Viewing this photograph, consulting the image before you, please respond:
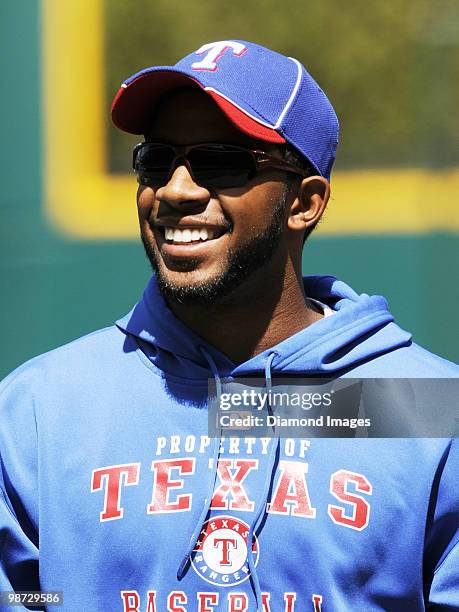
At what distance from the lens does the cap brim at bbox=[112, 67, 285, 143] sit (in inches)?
87.8

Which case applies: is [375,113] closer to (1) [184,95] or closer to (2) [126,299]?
(2) [126,299]

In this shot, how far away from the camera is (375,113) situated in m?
4.26

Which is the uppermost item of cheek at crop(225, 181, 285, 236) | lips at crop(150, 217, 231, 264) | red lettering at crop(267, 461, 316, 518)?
cheek at crop(225, 181, 285, 236)

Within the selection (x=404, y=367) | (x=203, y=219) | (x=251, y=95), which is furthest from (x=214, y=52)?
(x=404, y=367)

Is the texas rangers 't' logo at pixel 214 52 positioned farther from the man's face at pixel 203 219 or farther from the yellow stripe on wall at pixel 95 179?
the yellow stripe on wall at pixel 95 179

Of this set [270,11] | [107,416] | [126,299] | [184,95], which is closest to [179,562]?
[107,416]

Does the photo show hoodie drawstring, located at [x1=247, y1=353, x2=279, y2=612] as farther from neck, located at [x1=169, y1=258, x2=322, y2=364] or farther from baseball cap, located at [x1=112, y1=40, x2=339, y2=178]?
baseball cap, located at [x1=112, y1=40, x2=339, y2=178]

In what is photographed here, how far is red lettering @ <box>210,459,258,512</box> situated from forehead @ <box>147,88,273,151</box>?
68 cm

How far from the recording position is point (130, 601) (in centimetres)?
216

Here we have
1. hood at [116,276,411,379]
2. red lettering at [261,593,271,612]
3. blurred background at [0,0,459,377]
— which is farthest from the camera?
blurred background at [0,0,459,377]

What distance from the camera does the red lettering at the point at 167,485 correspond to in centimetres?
220

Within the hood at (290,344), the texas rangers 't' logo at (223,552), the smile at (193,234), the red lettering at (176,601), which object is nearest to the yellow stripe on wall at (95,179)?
the hood at (290,344)

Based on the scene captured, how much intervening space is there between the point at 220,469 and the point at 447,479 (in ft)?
1.52

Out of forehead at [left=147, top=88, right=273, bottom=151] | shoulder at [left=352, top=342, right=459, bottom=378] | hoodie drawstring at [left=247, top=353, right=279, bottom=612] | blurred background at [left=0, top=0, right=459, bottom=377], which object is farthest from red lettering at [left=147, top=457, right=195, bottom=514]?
blurred background at [left=0, top=0, right=459, bottom=377]
